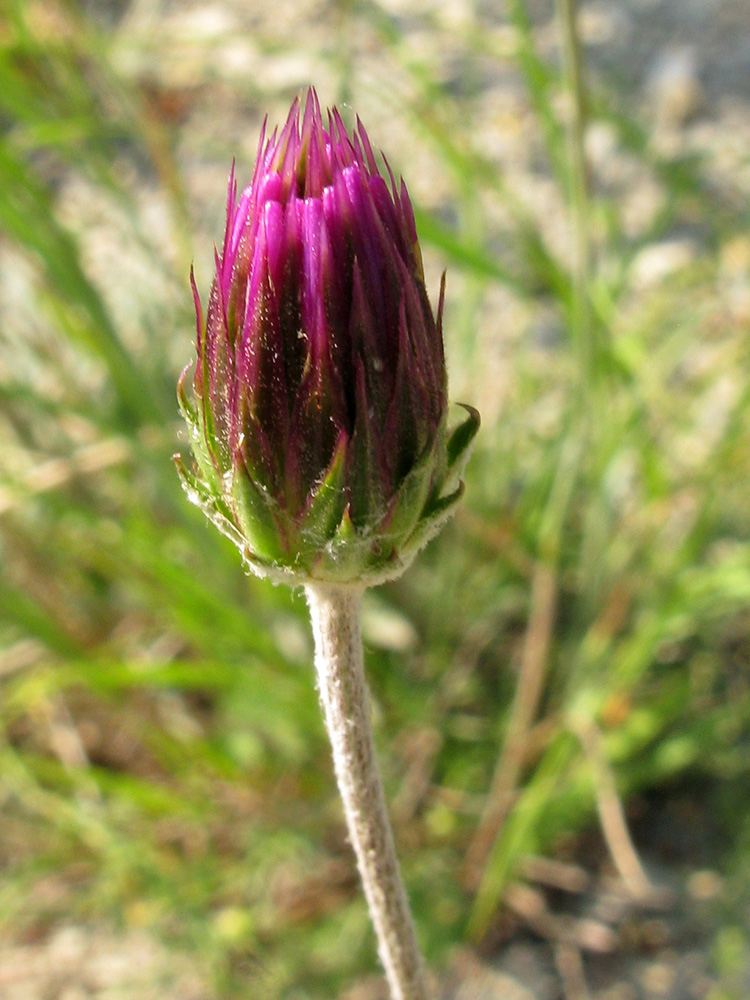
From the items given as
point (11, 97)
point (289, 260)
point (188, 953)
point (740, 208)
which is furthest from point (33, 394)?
point (740, 208)

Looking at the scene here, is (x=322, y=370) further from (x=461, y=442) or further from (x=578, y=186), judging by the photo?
(x=578, y=186)

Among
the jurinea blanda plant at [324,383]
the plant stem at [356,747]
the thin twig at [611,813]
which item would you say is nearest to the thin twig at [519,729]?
the thin twig at [611,813]

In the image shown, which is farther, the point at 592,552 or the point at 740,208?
the point at 740,208

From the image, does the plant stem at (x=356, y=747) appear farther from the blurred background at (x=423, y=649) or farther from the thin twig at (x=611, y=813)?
the thin twig at (x=611, y=813)

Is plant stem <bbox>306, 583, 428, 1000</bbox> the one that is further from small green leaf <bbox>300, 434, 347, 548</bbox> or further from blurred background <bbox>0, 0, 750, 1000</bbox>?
blurred background <bbox>0, 0, 750, 1000</bbox>

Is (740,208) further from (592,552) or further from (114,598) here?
(114,598)

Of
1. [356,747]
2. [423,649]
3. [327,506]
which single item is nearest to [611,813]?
[423,649]
